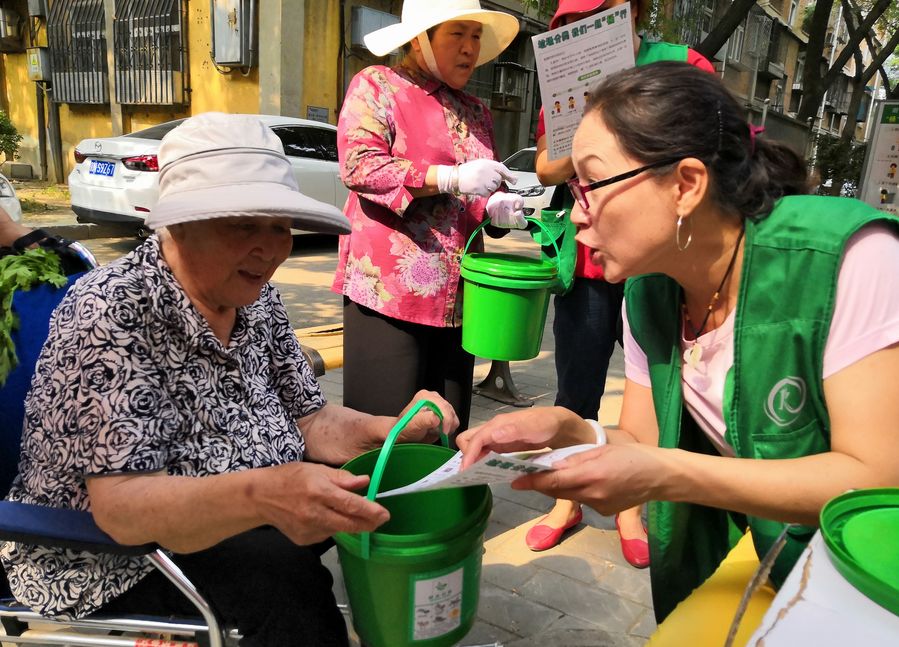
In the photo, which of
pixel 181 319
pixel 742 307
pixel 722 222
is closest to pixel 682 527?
pixel 742 307

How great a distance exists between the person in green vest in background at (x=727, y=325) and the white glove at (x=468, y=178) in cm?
76

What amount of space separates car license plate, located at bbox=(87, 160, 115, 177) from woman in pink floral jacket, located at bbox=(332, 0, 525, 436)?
6216 millimetres

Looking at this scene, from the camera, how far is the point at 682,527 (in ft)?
5.25

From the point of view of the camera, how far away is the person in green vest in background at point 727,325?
1235 millimetres

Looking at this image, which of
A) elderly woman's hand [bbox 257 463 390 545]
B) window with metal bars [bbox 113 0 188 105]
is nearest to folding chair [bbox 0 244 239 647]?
elderly woman's hand [bbox 257 463 390 545]

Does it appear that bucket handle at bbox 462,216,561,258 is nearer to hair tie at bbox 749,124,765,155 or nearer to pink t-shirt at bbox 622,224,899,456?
hair tie at bbox 749,124,765,155

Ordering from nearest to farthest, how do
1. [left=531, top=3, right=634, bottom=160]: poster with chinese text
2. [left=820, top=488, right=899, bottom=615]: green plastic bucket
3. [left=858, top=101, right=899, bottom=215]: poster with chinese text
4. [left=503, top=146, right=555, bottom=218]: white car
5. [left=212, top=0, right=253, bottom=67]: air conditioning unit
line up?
[left=820, top=488, right=899, bottom=615]: green plastic bucket
[left=531, top=3, right=634, bottom=160]: poster with chinese text
[left=858, top=101, right=899, bottom=215]: poster with chinese text
[left=503, top=146, right=555, bottom=218]: white car
[left=212, top=0, right=253, bottom=67]: air conditioning unit

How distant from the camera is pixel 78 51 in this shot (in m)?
14.0

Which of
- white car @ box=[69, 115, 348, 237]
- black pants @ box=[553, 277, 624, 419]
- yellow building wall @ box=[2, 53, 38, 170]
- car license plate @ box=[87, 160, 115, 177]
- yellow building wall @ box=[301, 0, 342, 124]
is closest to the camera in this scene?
black pants @ box=[553, 277, 624, 419]

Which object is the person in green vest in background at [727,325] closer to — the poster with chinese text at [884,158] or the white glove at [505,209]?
the white glove at [505,209]

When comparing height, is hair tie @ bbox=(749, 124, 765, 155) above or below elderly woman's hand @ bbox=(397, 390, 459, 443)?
above

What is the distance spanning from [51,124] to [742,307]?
653 inches

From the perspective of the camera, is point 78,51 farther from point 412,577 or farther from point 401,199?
point 412,577

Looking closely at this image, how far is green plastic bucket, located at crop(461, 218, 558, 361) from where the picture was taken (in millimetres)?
2400
